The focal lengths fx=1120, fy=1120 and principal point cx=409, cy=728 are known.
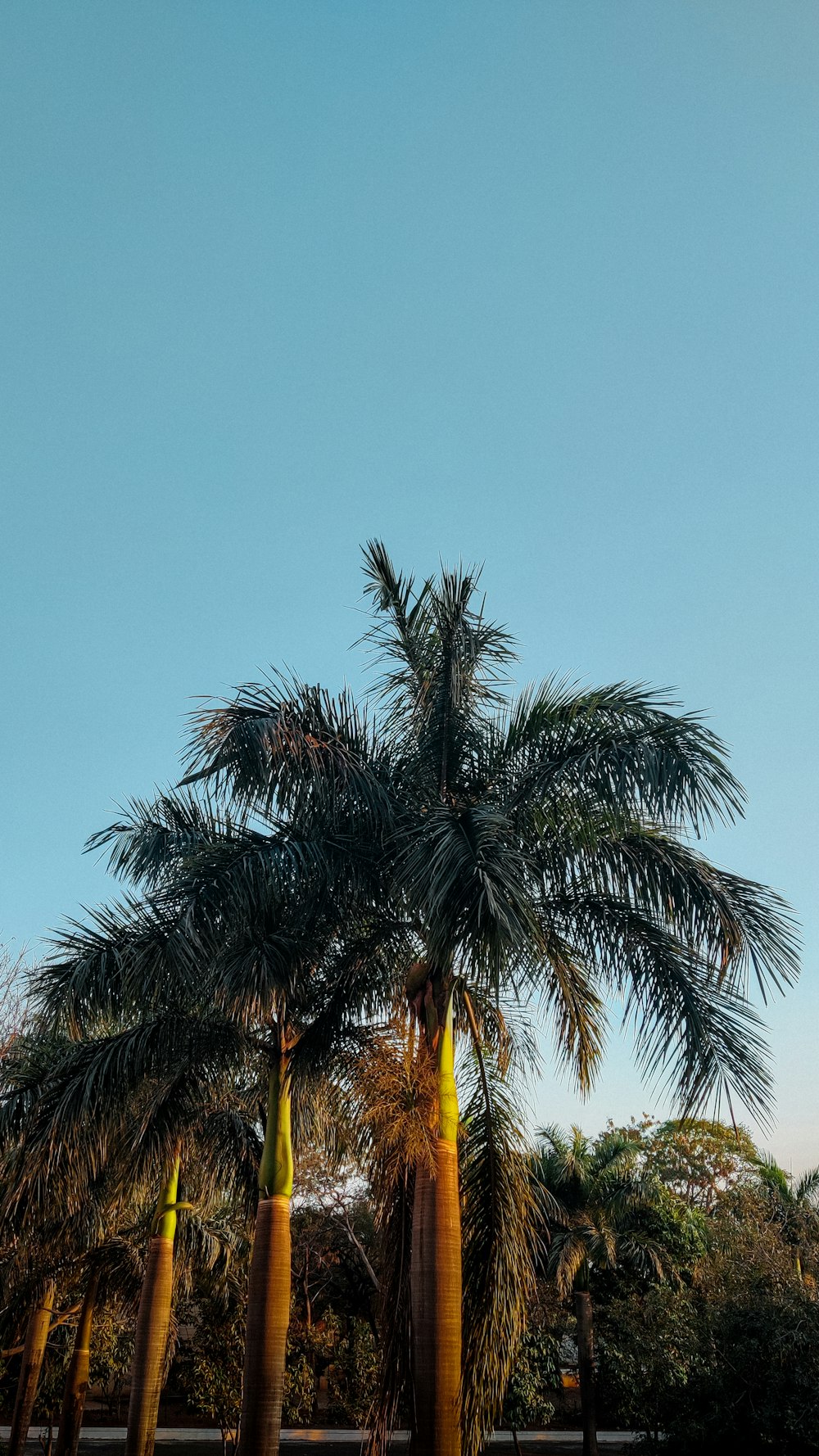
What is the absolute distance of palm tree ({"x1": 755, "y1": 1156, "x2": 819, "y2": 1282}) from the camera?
63.5 feet

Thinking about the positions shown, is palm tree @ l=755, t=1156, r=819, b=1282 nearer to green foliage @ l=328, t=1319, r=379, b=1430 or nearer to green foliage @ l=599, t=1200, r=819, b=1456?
green foliage @ l=599, t=1200, r=819, b=1456

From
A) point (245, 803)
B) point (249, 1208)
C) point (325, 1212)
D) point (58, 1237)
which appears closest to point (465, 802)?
point (245, 803)

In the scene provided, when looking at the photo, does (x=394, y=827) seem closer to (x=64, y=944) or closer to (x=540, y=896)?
(x=540, y=896)

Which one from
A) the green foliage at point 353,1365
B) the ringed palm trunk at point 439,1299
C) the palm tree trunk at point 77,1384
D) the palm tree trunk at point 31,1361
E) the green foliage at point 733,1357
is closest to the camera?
the ringed palm trunk at point 439,1299

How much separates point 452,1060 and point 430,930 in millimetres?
1910

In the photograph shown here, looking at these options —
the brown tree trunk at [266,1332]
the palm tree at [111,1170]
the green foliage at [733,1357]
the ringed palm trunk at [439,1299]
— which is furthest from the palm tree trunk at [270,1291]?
the green foliage at [733,1357]

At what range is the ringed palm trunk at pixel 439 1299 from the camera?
345 inches

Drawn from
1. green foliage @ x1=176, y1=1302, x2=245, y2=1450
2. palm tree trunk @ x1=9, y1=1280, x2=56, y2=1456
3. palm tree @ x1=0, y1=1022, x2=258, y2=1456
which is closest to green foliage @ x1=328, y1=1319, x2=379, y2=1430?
green foliage @ x1=176, y1=1302, x2=245, y2=1450

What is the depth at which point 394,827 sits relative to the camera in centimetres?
1045

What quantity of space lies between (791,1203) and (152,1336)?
15.4 meters

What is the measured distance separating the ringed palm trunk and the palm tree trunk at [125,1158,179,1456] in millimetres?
6672

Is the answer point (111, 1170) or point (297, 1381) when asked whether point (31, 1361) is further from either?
point (111, 1170)

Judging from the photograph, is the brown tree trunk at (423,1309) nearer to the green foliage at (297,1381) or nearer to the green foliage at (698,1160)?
the green foliage at (297,1381)

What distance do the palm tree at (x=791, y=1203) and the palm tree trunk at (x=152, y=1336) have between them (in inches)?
334
